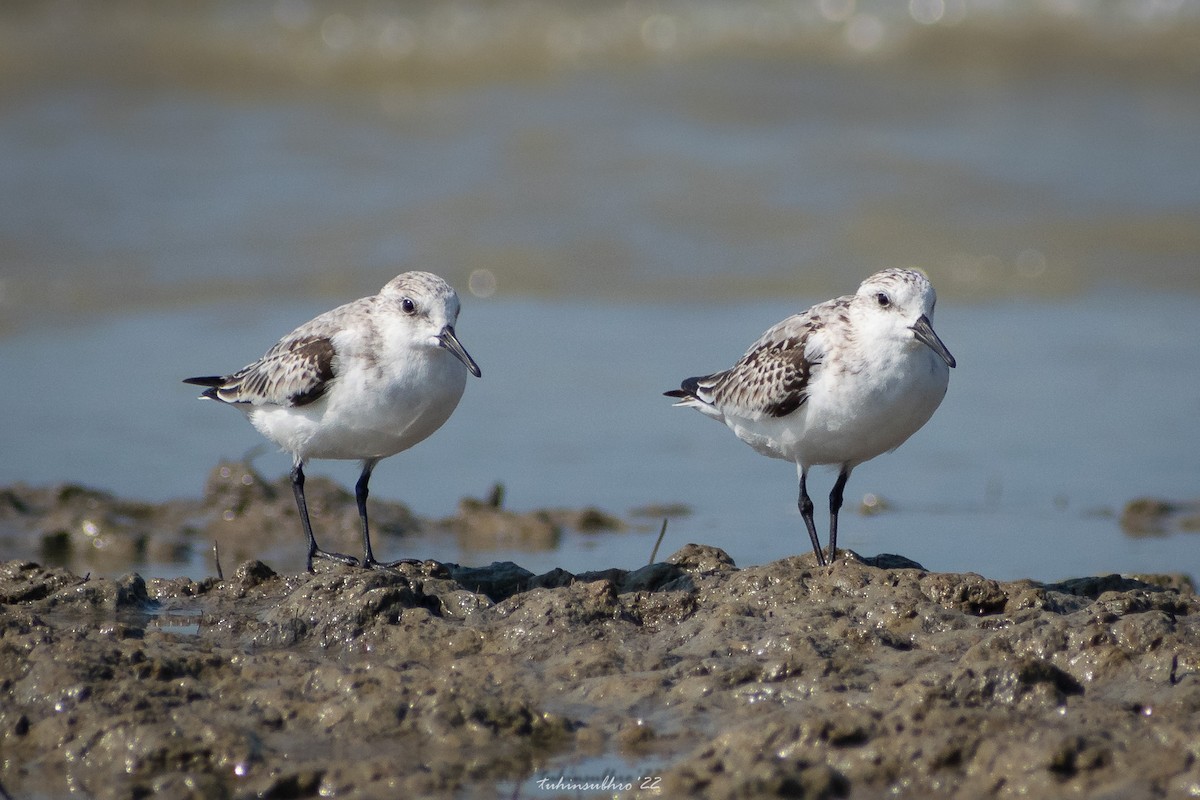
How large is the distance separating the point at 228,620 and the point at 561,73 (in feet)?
51.8

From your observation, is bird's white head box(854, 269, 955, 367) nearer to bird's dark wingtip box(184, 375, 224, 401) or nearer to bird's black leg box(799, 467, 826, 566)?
bird's black leg box(799, 467, 826, 566)

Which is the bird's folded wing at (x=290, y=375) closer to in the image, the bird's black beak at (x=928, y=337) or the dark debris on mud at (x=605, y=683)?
the dark debris on mud at (x=605, y=683)

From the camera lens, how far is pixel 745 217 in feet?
53.3

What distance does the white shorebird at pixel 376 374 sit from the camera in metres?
7.17

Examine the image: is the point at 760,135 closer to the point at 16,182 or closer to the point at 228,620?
the point at 16,182

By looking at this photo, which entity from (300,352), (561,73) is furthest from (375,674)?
(561,73)

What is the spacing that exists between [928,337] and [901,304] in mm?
227

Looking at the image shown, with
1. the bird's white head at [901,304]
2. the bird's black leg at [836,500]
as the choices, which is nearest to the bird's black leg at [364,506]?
the bird's black leg at [836,500]

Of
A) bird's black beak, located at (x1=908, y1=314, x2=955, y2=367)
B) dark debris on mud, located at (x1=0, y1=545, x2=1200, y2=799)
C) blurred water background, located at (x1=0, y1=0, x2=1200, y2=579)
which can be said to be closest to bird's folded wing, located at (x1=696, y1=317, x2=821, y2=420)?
bird's black beak, located at (x1=908, y1=314, x2=955, y2=367)

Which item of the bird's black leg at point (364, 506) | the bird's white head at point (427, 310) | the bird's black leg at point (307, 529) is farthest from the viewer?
the bird's black leg at point (307, 529)

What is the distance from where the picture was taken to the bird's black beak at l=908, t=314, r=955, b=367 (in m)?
6.79

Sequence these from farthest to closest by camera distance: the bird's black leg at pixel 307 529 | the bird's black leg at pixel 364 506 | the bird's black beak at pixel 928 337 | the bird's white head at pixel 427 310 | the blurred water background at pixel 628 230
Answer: the blurred water background at pixel 628 230
the bird's black leg at pixel 307 529
the bird's black leg at pixel 364 506
the bird's white head at pixel 427 310
the bird's black beak at pixel 928 337

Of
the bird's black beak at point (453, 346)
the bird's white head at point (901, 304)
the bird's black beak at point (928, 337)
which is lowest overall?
the bird's black beak at point (453, 346)

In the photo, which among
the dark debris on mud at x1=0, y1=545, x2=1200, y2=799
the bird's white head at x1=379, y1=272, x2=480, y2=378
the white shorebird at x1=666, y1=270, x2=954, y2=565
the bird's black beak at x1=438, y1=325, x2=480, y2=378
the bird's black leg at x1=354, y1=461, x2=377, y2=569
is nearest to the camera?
the dark debris on mud at x1=0, y1=545, x2=1200, y2=799
